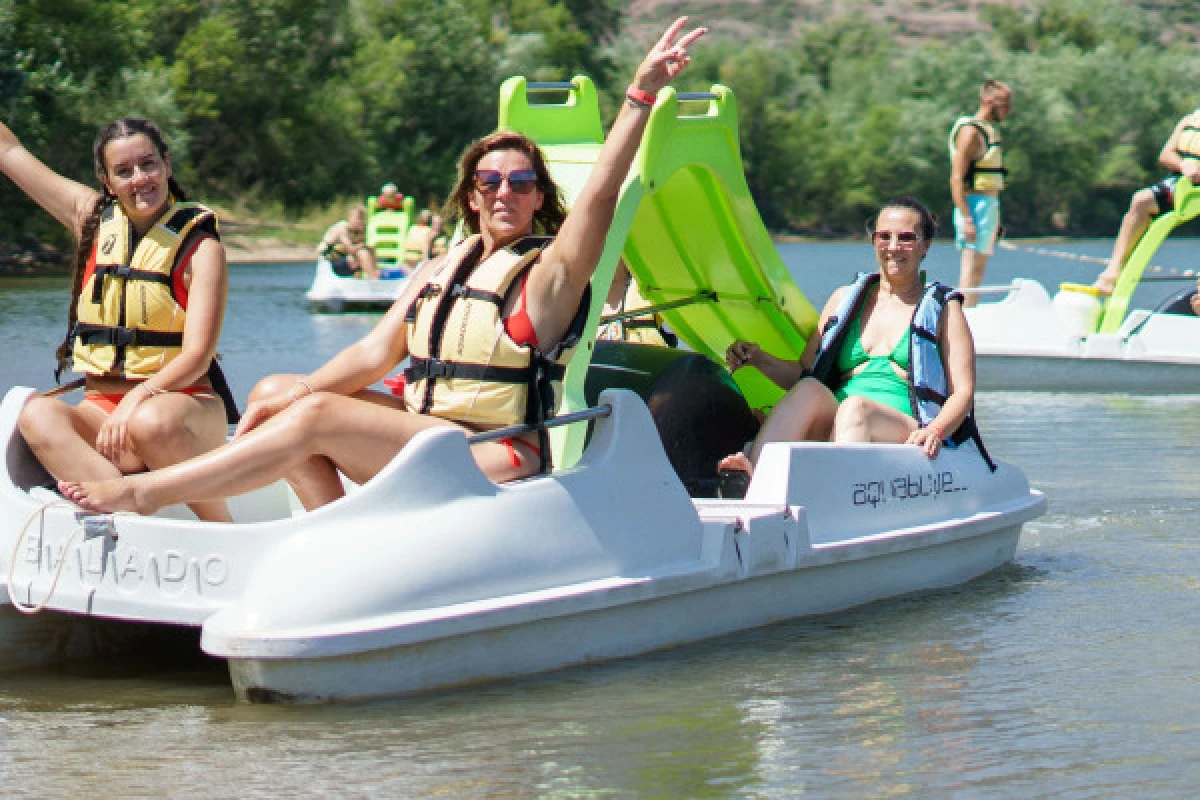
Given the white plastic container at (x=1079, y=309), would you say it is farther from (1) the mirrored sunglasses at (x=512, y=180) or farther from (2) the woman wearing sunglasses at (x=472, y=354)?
(1) the mirrored sunglasses at (x=512, y=180)

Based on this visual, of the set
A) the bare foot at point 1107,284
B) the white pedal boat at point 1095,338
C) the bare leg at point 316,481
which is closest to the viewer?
the bare leg at point 316,481

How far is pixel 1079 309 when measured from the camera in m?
14.0

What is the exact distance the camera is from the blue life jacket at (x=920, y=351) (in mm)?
6758

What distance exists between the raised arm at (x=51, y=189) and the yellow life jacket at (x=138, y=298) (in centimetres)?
18

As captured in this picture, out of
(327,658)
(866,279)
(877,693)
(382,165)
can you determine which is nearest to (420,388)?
(327,658)

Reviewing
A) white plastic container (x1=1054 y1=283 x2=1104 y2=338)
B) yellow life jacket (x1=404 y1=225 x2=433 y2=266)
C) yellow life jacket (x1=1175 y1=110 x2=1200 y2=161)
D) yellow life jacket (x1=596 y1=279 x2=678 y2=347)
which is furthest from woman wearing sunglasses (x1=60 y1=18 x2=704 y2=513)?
yellow life jacket (x1=404 y1=225 x2=433 y2=266)

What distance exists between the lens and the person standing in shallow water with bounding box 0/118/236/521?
5.51 meters

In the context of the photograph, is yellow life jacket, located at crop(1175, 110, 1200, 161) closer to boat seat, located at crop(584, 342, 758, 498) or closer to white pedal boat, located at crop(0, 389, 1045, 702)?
boat seat, located at crop(584, 342, 758, 498)

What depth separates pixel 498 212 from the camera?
5.53 meters

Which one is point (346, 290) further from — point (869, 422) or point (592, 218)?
point (592, 218)

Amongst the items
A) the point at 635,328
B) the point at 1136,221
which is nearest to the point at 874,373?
the point at 635,328

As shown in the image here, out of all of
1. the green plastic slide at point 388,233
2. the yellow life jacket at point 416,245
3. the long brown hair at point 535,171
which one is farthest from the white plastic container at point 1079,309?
the green plastic slide at point 388,233

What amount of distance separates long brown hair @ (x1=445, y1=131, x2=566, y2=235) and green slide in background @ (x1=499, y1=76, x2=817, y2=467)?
0.62ft

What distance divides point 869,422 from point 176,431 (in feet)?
7.79
